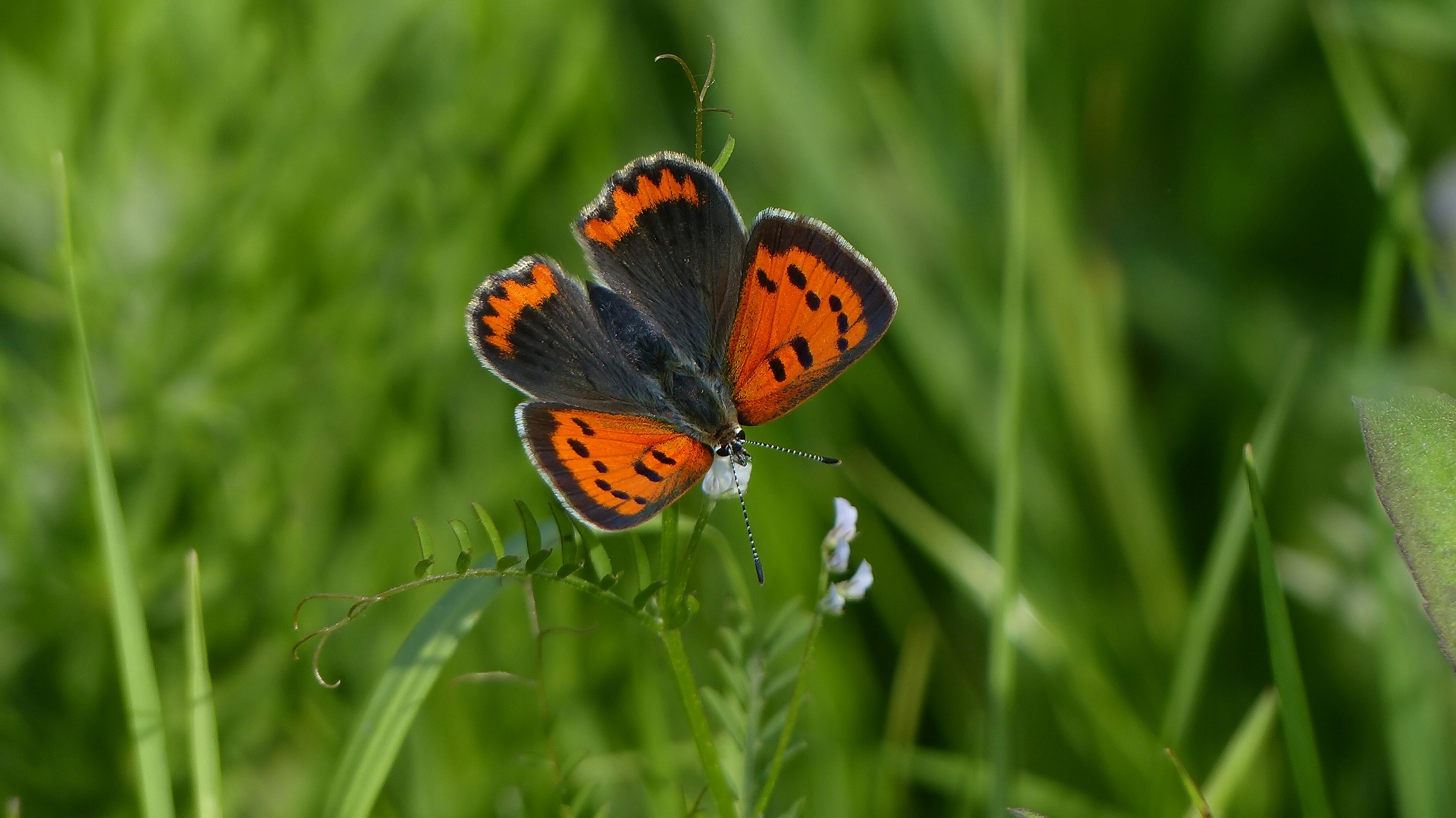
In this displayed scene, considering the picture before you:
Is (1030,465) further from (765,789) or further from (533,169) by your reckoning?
(765,789)

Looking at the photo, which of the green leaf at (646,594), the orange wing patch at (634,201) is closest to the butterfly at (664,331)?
the orange wing patch at (634,201)

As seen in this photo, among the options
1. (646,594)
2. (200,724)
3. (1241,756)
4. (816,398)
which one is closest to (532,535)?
(646,594)

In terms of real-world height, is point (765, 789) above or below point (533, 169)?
below

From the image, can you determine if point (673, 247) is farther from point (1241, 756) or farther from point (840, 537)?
point (1241, 756)

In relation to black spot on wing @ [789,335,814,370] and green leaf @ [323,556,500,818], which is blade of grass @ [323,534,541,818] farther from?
black spot on wing @ [789,335,814,370]

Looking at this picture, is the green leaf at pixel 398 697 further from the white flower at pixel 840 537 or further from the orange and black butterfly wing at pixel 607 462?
the white flower at pixel 840 537

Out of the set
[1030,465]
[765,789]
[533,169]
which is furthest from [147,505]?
[1030,465]

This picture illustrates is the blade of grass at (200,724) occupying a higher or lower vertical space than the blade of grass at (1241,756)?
higher
